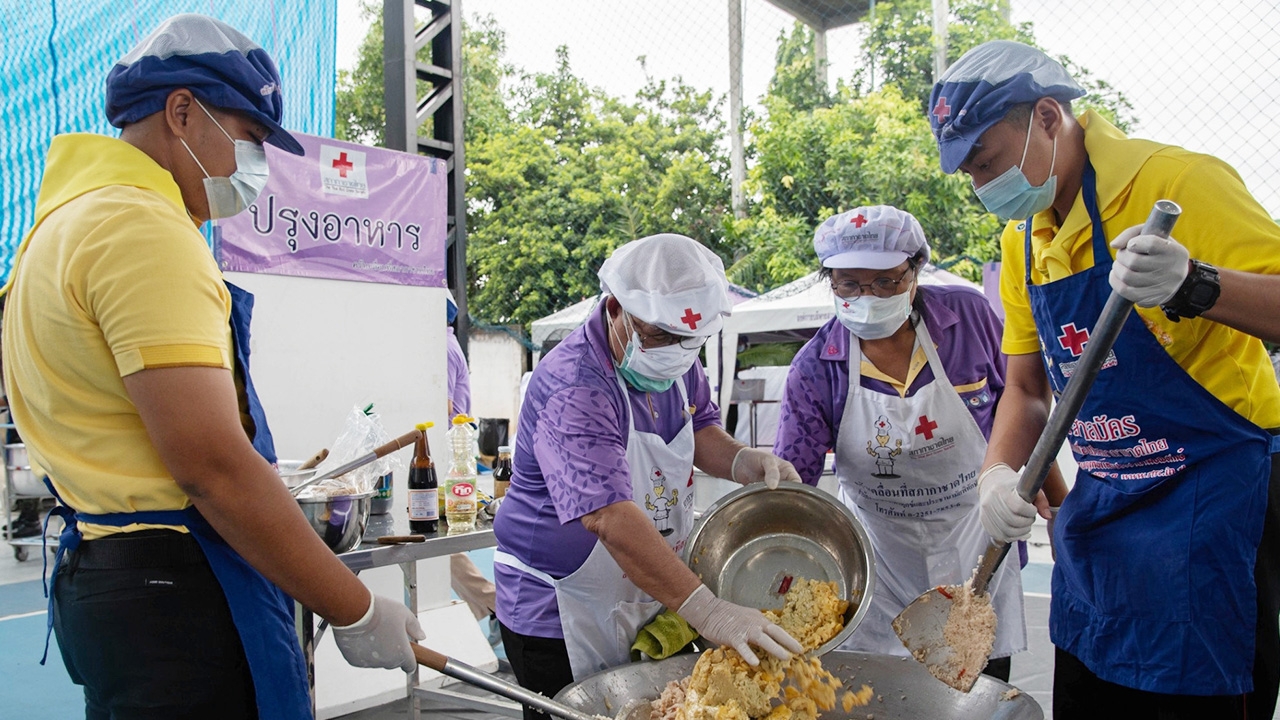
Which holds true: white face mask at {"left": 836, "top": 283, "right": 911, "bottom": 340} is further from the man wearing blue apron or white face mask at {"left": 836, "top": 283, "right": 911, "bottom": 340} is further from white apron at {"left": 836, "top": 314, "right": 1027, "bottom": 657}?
the man wearing blue apron

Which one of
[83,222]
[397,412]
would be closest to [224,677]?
[83,222]

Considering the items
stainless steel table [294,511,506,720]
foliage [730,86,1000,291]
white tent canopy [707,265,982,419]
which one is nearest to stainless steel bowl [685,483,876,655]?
stainless steel table [294,511,506,720]

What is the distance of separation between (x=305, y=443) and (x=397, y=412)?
475 mm

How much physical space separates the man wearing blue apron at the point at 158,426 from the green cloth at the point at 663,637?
65 centimetres

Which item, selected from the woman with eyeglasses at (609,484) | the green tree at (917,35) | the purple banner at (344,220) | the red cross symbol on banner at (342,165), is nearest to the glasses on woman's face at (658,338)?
the woman with eyeglasses at (609,484)

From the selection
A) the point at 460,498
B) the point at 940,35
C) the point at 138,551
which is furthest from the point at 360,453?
the point at 940,35

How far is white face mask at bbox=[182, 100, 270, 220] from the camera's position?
1.39 meters

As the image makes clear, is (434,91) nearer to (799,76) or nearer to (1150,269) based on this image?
(1150,269)

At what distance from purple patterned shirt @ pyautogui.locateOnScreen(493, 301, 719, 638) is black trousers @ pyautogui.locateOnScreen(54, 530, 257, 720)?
26.6 inches

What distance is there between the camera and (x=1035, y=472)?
1476 mm

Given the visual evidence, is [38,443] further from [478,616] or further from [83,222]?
[478,616]

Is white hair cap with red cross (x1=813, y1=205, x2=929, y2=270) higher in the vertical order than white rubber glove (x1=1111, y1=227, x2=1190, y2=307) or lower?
higher

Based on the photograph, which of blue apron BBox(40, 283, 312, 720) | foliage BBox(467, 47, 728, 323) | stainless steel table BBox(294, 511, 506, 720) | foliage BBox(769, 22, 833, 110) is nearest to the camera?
blue apron BBox(40, 283, 312, 720)

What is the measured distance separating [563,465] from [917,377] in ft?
3.43
